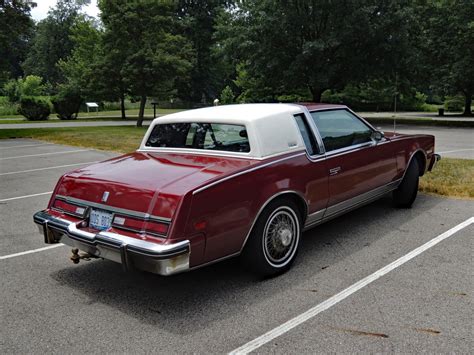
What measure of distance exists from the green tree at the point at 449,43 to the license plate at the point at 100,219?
23.3m

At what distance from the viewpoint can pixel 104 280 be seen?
3938mm

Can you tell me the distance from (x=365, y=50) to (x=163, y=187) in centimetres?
2523

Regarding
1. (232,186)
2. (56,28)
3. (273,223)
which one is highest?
(56,28)

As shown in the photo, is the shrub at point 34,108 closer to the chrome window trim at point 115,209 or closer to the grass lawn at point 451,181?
the grass lawn at point 451,181

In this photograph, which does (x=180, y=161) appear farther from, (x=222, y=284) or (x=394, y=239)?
(x=394, y=239)

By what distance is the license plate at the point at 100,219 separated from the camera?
347 centimetres

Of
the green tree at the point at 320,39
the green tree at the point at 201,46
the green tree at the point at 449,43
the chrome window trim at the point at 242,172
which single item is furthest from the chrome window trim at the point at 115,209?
the green tree at the point at 201,46

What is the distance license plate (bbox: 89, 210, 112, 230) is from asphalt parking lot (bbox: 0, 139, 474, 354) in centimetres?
58

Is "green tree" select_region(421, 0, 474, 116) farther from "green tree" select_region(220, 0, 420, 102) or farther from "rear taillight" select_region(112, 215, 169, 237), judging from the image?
"rear taillight" select_region(112, 215, 169, 237)

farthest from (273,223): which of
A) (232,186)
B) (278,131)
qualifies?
(278,131)

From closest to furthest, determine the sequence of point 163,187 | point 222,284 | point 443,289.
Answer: point 163,187
point 443,289
point 222,284

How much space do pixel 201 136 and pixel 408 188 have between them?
9.75 feet

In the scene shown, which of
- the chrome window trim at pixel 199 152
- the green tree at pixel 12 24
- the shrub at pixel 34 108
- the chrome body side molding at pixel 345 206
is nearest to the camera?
the chrome window trim at pixel 199 152

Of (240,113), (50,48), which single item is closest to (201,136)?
(240,113)
